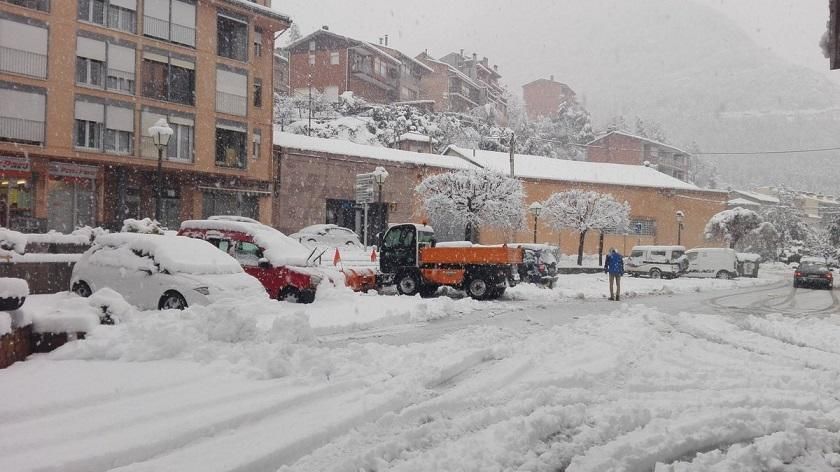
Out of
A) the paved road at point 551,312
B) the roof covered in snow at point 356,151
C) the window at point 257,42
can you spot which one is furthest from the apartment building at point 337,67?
the paved road at point 551,312

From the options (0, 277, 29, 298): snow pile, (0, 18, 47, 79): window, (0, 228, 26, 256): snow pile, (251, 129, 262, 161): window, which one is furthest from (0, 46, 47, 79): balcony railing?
(0, 277, 29, 298): snow pile

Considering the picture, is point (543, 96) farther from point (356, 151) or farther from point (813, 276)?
point (813, 276)

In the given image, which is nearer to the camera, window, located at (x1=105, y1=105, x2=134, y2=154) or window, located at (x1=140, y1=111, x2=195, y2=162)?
window, located at (x1=105, y1=105, x2=134, y2=154)

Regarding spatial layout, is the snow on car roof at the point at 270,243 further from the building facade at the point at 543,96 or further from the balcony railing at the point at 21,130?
the building facade at the point at 543,96

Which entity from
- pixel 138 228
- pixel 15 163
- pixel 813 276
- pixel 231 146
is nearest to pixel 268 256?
pixel 138 228

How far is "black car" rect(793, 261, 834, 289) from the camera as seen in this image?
29.3m

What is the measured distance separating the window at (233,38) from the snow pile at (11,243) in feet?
67.9

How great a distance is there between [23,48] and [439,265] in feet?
67.5

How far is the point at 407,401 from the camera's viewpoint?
5.55 meters

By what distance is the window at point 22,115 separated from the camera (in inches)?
973

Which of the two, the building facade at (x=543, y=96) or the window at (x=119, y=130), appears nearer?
the window at (x=119, y=130)

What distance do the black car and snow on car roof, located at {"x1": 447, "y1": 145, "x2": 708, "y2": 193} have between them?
17.1 metres

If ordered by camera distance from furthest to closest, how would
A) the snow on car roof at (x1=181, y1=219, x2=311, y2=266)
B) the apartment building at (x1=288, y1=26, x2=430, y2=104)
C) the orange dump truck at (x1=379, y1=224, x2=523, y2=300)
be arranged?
the apartment building at (x1=288, y1=26, x2=430, y2=104), the orange dump truck at (x1=379, y1=224, x2=523, y2=300), the snow on car roof at (x1=181, y1=219, x2=311, y2=266)

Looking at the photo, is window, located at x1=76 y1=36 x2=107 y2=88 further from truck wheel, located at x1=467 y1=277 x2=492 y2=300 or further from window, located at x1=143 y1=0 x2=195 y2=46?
truck wheel, located at x1=467 y1=277 x2=492 y2=300
